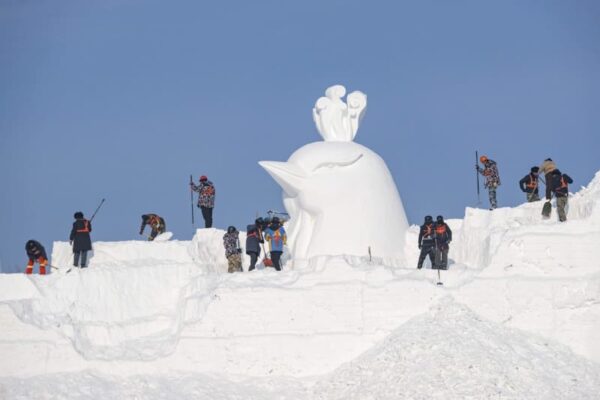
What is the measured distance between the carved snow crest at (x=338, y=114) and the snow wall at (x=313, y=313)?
5621 mm

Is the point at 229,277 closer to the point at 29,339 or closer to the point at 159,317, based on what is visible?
the point at 159,317

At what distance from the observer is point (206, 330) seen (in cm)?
2636

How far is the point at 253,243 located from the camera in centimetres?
2934

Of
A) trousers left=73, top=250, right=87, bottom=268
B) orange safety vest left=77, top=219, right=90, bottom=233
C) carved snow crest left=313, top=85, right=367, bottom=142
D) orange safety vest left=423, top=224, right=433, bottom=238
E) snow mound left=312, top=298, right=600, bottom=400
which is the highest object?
carved snow crest left=313, top=85, right=367, bottom=142

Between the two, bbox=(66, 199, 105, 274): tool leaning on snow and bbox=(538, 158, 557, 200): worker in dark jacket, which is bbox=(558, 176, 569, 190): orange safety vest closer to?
bbox=(538, 158, 557, 200): worker in dark jacket

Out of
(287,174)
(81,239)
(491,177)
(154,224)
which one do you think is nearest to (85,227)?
(81,239)

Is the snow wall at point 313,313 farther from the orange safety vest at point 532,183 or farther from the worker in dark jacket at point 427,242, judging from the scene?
the orange safety vest at point 532,183

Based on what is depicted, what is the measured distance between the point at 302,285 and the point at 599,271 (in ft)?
19.2

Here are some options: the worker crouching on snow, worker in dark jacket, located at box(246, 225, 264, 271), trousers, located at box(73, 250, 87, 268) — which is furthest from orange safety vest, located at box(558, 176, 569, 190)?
trousers, located at box(73, 250, 87, 268)

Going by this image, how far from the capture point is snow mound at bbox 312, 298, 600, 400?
78.5ft

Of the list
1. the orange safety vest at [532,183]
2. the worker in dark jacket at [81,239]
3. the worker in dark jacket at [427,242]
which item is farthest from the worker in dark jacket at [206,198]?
the orange safety vest at [532,183]

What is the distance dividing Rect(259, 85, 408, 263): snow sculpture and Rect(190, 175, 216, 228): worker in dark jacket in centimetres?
179

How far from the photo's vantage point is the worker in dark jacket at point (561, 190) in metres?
28.4

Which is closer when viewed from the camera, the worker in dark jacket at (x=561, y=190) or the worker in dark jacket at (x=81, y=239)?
the worker in dark jacket at (x=561, y=190)
